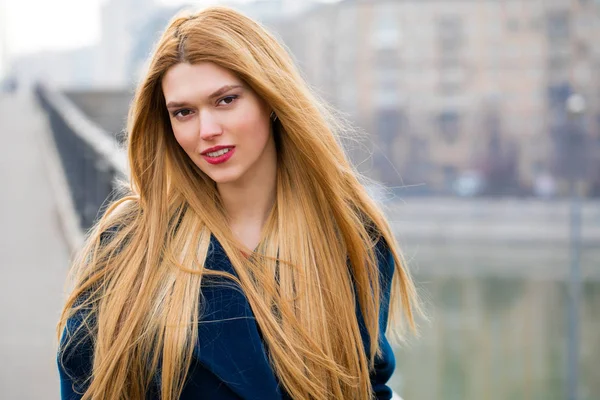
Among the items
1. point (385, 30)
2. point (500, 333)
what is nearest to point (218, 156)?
point (500, 333)

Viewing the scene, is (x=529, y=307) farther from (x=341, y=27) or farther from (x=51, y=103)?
(x=341, y=27)

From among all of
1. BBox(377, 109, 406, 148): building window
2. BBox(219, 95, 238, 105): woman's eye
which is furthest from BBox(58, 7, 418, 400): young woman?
BBox(377, 109, 406, 148): building window

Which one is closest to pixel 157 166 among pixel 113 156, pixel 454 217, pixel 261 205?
pixel 261 205

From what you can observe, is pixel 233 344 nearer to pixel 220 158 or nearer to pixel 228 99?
pixel 220 158

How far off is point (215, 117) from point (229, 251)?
307mm

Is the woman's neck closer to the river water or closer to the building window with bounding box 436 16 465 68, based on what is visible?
the river water

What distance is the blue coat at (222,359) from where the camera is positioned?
1763mm

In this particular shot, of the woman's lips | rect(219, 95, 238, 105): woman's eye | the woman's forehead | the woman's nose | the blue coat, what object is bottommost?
the blue coat

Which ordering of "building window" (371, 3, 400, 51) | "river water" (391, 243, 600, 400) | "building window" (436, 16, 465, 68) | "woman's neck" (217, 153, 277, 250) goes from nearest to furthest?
"woman's neck" (217, 153, 277, 250)
"river water" (391, 243, 600, 400)
"building window" (436, 16, 465, 68)
"building window" (371, 3, 400, 51)

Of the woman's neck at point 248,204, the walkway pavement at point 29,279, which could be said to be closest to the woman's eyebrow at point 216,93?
the woman's neck at point 248,204

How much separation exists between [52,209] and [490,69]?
43.4m

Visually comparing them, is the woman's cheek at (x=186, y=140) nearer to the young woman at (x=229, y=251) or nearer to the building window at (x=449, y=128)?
the young woman at (x=229, y=251)

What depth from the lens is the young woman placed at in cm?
176

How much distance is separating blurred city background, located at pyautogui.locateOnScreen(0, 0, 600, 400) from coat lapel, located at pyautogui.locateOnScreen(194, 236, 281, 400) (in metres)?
0.61
